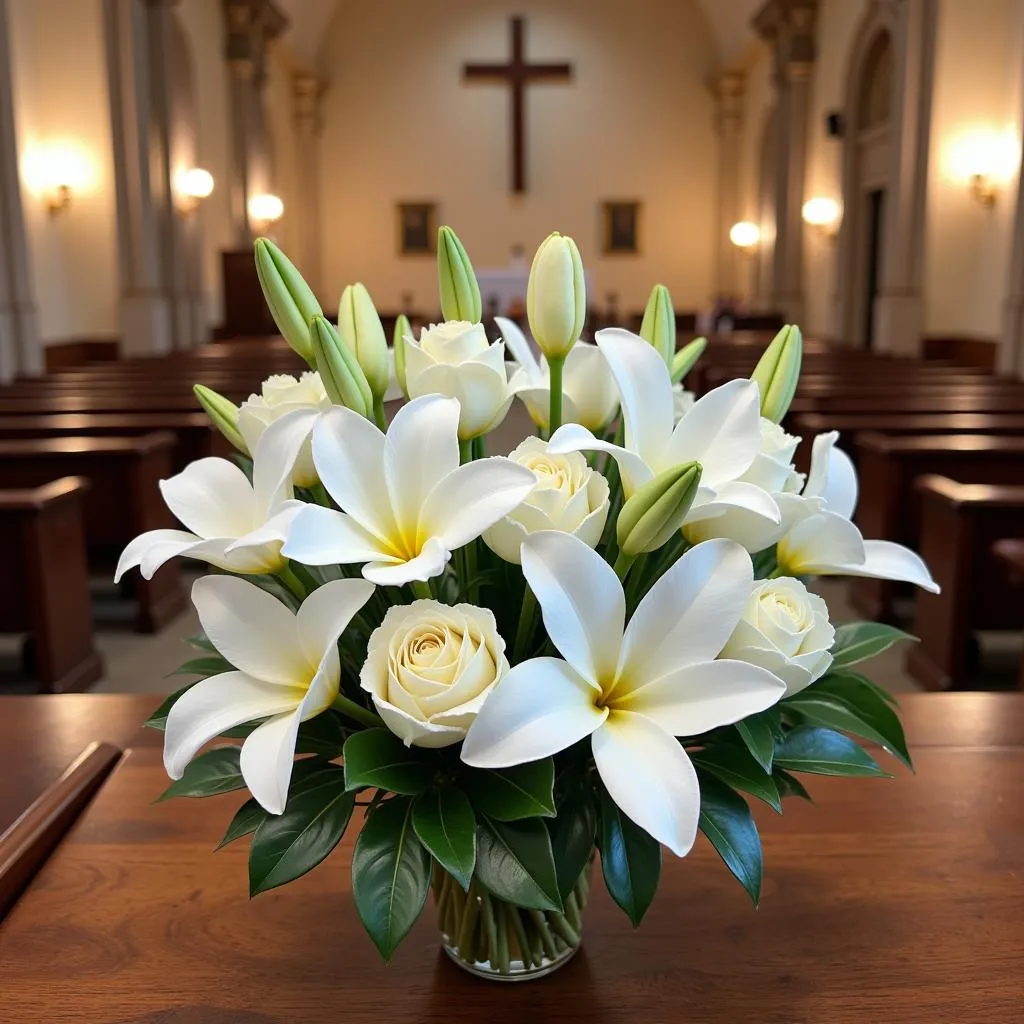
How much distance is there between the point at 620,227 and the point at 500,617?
17040 millimetres

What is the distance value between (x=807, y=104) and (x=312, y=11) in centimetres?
734

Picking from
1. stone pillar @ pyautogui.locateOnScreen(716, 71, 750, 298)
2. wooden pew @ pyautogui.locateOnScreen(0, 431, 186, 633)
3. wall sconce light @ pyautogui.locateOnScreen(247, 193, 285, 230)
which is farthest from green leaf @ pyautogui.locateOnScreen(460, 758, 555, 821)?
stone pillar @ pyautogui.locateOnScreen(716, 71, 750, 298)

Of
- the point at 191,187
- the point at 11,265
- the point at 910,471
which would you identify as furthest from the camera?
the point at 191,187

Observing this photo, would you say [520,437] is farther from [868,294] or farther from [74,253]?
[868,294]

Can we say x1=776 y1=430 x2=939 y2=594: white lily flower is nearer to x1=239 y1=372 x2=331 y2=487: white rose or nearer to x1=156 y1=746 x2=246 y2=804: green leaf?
x1=239 y1=372 x2=331 y2=487: white rose

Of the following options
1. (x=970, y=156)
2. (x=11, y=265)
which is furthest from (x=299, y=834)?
(x=970, y=156)

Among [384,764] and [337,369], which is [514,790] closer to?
[384,764]

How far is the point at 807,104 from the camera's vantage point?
44.1 ft

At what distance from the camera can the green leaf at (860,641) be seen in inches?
36.3

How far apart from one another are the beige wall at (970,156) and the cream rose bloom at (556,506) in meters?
9.18

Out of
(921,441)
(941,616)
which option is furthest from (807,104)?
(941,616)

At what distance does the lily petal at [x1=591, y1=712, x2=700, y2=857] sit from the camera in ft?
2.10

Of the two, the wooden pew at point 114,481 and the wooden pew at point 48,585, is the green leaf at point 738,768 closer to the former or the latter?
the wooden pew at point 48,585

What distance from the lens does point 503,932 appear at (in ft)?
3.04
